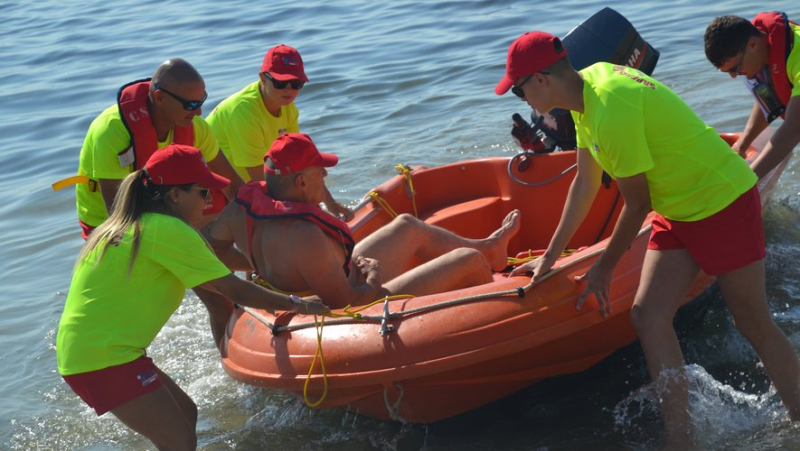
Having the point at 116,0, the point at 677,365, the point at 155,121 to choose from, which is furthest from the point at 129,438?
the point at 116,0

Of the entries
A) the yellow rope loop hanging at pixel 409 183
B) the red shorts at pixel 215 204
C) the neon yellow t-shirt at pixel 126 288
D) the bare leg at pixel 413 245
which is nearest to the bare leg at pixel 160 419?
the neon yellow t-shirt at pixel 126 288

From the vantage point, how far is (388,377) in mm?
4062

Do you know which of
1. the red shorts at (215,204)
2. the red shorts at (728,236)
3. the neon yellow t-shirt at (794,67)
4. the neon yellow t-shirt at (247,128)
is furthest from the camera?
the neon yellow t-shirt at (247,128)

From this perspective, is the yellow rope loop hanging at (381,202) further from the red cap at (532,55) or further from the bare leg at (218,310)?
the red cap at (532,55)

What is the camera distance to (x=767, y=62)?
434 centimetres

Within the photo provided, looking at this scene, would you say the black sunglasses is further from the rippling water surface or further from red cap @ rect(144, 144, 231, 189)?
the rippling water surface

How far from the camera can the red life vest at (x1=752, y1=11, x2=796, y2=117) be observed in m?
4.26

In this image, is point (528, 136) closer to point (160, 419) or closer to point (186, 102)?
point (186, 102)

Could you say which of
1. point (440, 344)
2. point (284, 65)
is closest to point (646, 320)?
point (440, 344)

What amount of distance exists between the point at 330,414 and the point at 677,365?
1.88 meters

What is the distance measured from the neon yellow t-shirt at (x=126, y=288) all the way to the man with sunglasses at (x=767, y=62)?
2.17 metres

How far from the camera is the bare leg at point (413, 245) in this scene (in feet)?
16.1

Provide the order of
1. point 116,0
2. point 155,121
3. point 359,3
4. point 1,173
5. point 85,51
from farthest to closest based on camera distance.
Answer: point 116,0 → point 359,3 → point 85,51 → point 1,173 → point 155,121

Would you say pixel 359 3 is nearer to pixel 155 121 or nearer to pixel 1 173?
pixel 1 173
